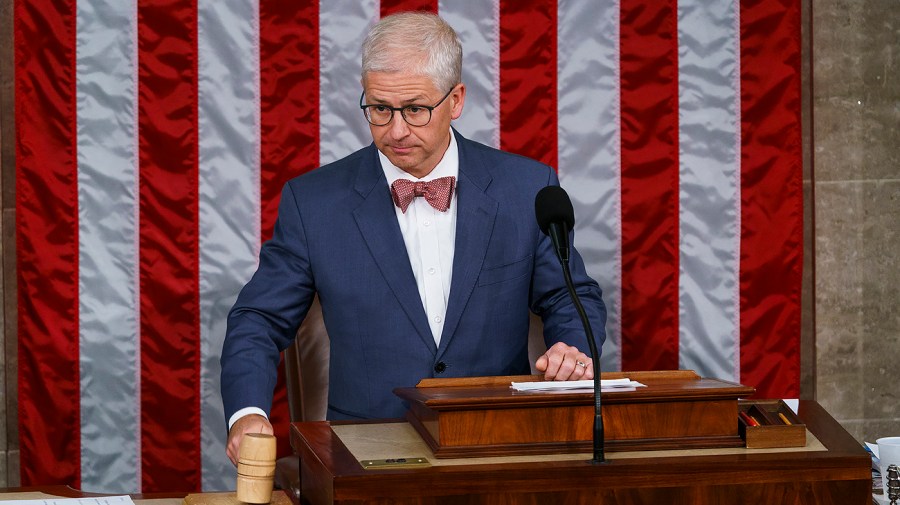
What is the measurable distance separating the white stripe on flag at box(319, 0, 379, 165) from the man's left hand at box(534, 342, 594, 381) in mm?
1394

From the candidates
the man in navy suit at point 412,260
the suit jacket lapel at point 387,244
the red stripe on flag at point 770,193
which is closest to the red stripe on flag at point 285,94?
the man in navy suit at point 412,260

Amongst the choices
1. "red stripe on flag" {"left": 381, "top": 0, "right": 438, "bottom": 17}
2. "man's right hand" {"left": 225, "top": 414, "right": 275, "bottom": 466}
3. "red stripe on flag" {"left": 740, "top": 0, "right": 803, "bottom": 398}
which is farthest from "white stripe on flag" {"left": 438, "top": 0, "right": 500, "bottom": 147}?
"man's right hand" {"left": 225, "top": 414, "right": 275, "bottom": 466}

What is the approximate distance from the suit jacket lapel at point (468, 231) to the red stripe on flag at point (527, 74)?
59 cm

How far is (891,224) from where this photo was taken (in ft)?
11.5

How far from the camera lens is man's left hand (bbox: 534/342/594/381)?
A: 2.01 m

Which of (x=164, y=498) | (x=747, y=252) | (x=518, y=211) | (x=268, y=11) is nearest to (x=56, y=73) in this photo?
(x=268, y=11)

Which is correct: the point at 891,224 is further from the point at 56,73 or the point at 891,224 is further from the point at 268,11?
the point at 56,73

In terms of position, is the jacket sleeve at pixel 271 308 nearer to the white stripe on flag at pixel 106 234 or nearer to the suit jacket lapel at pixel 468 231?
the suit jacket lapel at pixel 468 231

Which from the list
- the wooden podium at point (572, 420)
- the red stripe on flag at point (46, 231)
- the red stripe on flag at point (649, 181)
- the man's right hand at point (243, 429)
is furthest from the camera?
the red stripe on flag at point (649, 181)

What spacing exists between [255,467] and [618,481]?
1.77ft

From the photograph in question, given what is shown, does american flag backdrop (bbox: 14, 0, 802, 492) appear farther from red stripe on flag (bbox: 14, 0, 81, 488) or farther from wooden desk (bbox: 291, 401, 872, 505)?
wooden desk (bbox: 291, 401, 872, 505)

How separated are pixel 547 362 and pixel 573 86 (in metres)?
1.49

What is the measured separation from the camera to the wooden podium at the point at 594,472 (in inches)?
58.9

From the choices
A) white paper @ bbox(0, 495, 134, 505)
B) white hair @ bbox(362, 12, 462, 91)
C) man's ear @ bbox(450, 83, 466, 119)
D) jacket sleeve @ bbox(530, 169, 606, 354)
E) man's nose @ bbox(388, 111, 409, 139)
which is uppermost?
white hair @ bbox(362, 12, 462, 91)
